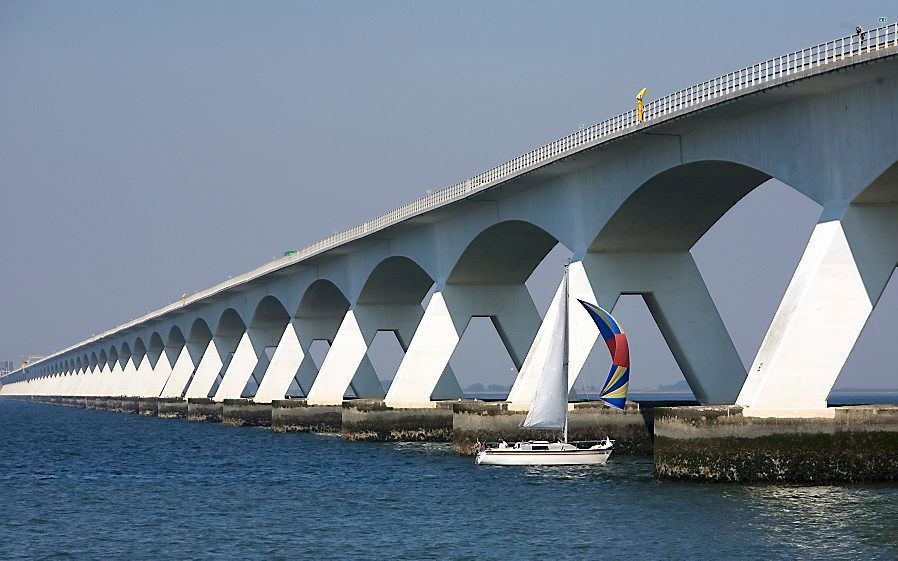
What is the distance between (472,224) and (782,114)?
2421 centimetres

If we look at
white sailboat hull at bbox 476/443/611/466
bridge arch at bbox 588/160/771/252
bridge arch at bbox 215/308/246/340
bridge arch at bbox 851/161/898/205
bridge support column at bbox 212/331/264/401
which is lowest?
white sailboat hull at bbox 476/443/611/466

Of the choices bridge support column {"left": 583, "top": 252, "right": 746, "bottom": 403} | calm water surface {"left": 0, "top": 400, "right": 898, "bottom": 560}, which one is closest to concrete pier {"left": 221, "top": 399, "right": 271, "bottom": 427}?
calm water surface {"left": 0, "top": 400, "right": 898, "bottom": 560}

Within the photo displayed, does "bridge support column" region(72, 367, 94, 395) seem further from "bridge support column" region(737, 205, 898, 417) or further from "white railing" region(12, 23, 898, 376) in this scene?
"bridge support column" region(737, 205, 898, 417)

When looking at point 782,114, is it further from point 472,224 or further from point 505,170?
point 472,224

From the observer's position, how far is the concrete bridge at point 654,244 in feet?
113

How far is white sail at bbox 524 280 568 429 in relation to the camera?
46.1 m

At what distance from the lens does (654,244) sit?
164 ft

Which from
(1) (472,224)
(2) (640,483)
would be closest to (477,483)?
(2) (640,483)

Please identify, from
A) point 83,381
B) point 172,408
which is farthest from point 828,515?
point 83,381

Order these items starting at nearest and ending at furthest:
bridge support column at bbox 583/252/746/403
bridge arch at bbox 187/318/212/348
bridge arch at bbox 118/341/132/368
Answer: bridge support column at bbox 583/252/746/403
bridge arch at bbox 187/318/212/348
bridge arch at bbox 118/341/132/368

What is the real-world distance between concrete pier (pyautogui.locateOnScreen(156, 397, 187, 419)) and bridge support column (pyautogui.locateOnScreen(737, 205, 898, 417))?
83071 millimetres

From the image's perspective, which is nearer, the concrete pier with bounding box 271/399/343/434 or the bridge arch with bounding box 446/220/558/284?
the bridge arch with bounding box 446/220/558/284

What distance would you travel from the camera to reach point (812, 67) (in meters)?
34.1

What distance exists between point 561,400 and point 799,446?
44.7 ft
